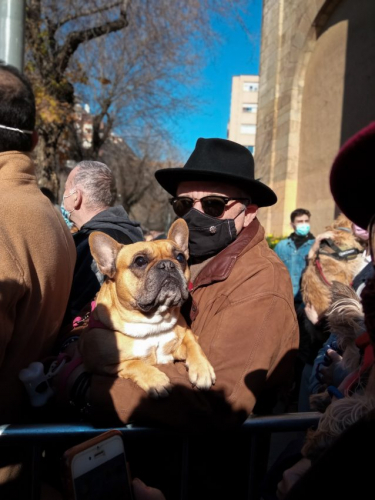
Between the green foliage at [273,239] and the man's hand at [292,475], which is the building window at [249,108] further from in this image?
the man's hand at [292,475]

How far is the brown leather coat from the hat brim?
446 mm

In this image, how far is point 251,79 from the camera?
230 ft

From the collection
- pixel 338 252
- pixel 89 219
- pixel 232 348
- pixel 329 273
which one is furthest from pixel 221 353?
pixel 338 252

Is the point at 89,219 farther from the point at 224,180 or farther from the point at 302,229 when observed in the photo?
the point at 302,229

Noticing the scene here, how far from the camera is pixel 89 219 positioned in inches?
154

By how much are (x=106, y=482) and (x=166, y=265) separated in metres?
1.14

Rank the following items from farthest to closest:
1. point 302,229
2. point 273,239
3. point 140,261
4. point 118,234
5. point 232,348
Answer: point 273,239
point 302,229
point 118,234
point 140,261
point 232,348

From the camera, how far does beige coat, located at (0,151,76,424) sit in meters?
1.64

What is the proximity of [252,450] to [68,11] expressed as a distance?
11768mm

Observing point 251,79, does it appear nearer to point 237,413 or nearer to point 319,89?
point 319,89

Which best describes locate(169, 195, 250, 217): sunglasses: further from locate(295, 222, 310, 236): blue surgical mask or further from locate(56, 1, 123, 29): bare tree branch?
locate(56, 1, 123, 29): bare tree branch

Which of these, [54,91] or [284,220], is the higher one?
[54,91]

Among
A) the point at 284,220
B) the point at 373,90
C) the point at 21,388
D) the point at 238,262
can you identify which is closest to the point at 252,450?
the point at 238,262

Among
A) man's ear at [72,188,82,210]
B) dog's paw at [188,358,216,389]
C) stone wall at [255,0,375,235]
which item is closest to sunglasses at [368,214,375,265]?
dog's paw at [188,358,216,389]
